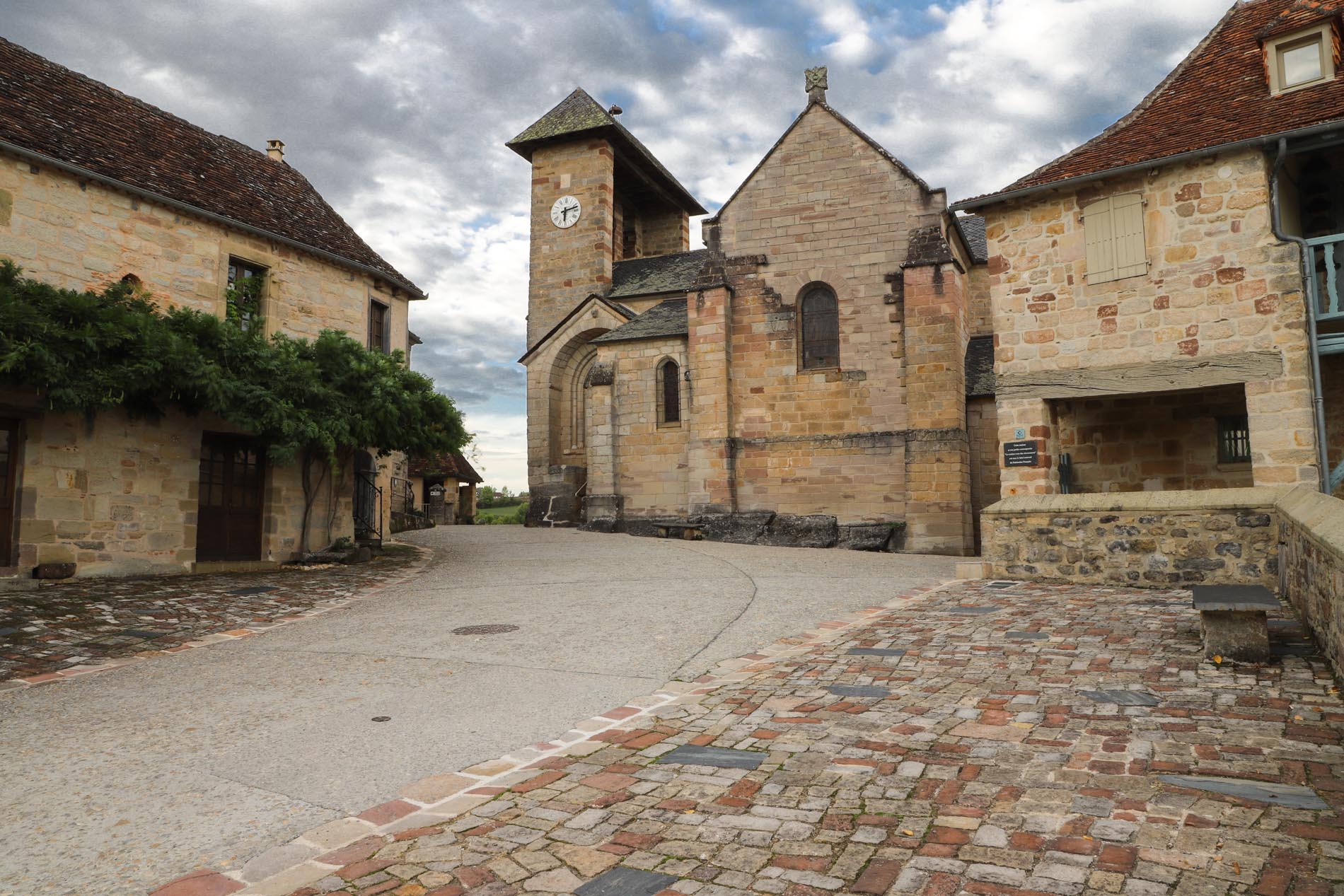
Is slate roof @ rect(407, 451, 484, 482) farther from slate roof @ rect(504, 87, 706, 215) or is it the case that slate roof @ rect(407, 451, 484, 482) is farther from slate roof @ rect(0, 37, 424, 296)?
slate roof @ rect(0, 37, 424, 296)

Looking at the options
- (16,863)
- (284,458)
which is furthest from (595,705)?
(284,458)

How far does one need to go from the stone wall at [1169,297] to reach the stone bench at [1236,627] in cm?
671

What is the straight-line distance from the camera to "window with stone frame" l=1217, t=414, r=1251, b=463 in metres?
13.0

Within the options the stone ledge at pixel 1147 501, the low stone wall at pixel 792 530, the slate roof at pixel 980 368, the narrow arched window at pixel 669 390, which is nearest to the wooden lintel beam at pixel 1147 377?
the stone ledge at pixel 1147 501

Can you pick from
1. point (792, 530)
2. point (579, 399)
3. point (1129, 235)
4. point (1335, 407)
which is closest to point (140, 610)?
point (792, 530)

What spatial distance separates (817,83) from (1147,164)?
1153 cm

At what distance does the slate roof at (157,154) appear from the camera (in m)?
13.4

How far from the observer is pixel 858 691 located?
551cm

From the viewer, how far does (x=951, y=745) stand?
4340mm

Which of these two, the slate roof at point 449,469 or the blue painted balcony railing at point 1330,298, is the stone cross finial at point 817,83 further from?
the slate roof at point 449,469

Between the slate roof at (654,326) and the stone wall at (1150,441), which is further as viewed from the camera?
the slate roof at (654,326)

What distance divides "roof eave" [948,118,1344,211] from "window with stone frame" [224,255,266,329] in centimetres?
1256

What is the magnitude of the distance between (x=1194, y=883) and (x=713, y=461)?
18.4 metres

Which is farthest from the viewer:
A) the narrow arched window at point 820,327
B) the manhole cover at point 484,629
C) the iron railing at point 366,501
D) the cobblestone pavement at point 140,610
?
the narrow arched window at point 820,327
